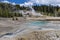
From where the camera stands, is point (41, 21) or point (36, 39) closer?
point (36, 39)

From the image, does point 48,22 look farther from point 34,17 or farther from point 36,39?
point 36,39

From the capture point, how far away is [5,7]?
24.9 feet

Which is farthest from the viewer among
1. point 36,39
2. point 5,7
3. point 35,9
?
point 35,9

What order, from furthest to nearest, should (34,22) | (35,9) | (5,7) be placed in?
(34,22)
(35,9)
(5,7)

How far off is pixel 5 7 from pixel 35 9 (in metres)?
1.35

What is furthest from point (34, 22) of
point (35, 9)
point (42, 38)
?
point (42, 38)

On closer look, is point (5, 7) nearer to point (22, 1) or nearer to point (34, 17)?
point (22, 1)

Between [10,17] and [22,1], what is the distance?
1.02 meters

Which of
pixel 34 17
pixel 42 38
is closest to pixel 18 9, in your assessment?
pixel 34 17

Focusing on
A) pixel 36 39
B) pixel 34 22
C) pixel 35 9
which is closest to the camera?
pixel 36 39

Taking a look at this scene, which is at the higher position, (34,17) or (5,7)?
(5,7)

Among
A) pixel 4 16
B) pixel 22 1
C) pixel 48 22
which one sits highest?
pixel 22 1

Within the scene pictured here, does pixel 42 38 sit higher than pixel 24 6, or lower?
lower

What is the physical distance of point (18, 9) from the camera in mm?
7918
